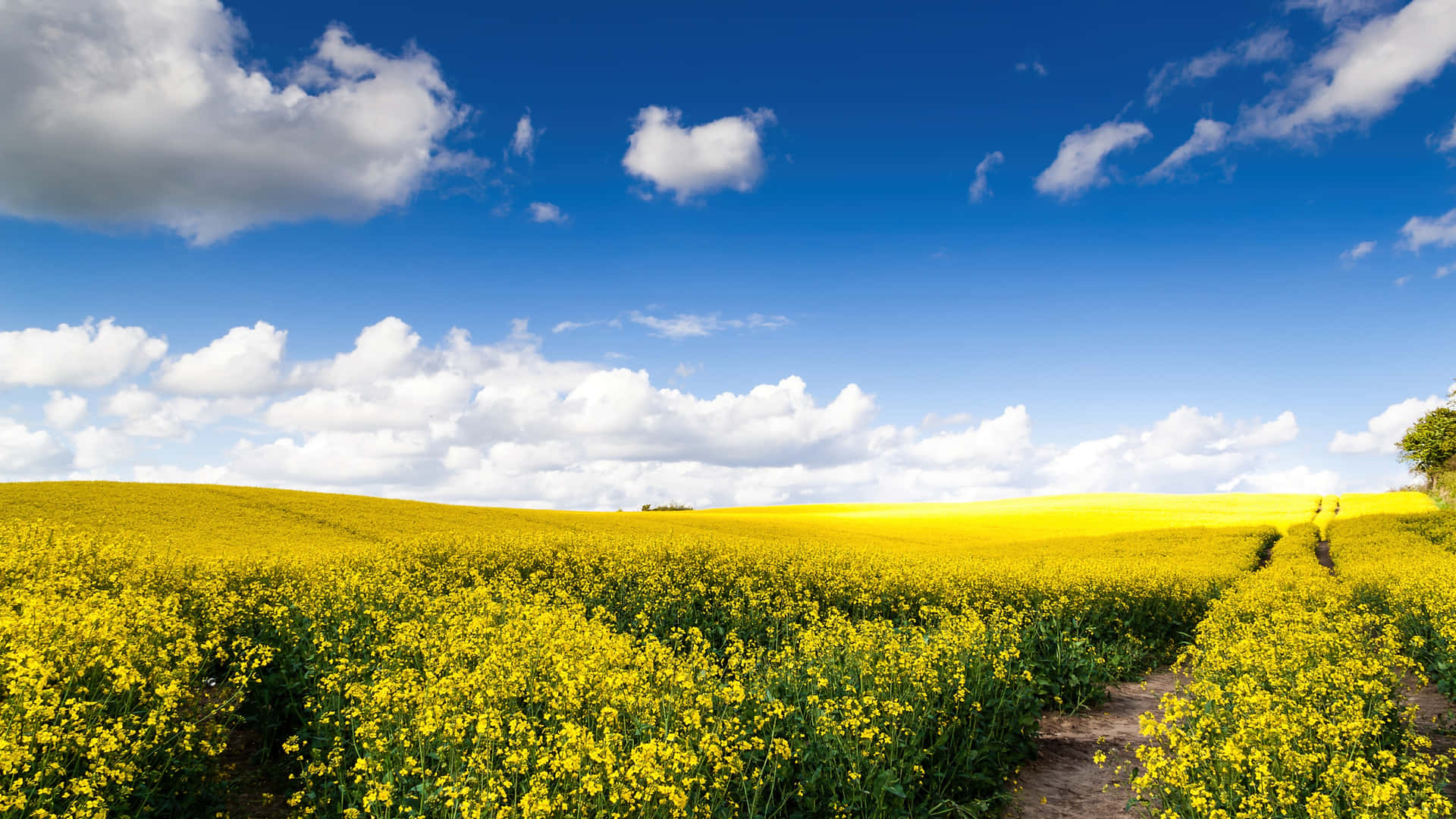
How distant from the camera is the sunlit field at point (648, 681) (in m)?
5.68

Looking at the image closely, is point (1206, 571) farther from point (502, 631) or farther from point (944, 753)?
point (502, 631)

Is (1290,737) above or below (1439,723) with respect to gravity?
above

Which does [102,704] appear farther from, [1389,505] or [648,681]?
[1389,505]

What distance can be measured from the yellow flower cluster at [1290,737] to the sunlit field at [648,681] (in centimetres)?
Answer: 5

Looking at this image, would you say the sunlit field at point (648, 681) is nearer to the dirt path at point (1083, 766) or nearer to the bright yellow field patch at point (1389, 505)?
the dirt path at point (1083, 766)

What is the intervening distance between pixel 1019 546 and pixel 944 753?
32.0 m

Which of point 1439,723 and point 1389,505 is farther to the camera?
point 1389,505

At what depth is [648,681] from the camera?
7.27 metres

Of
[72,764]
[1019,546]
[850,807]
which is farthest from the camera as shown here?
[1019,546]

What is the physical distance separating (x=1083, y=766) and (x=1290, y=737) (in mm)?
3366

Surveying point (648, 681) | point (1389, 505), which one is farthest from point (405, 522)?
point (1389, 505)

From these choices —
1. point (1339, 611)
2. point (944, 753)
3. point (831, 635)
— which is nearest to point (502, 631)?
point (831, 635)

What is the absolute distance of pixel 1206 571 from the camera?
21312 millimetres

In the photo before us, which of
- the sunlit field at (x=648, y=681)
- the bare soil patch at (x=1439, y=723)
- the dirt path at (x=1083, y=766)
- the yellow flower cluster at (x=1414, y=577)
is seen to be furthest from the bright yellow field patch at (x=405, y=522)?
the bare soil patch at (x=1439, y=723)
